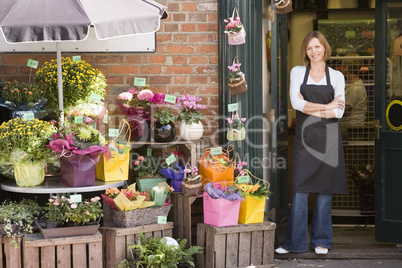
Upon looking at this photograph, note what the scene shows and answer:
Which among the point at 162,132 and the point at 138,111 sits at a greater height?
the point at 138,111

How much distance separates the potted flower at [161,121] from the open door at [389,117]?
1988mm

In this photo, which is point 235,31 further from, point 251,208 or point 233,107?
point 251,208

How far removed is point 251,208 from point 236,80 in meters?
1.09

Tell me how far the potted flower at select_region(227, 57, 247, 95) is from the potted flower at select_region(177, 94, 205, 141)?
31cm

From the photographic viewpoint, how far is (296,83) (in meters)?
5.54

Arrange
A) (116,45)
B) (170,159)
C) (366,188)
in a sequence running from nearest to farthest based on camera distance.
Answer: (170,159) → (116,45) → (366,188)

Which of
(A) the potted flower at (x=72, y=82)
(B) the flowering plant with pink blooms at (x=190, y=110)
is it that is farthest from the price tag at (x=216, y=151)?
(A) the potted flower at (x=72, y=82)

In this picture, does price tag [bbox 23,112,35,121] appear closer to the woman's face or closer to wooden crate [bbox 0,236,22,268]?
wooden crate [bbox 0,236,22,268]

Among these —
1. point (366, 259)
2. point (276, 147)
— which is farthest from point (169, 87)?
point (366, 259)

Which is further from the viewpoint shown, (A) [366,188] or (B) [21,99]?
(A) [366,188]

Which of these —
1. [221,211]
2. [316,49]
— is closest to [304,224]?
[221,211]

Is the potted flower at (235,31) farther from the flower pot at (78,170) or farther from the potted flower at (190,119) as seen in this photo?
the flower pot at (78,170)

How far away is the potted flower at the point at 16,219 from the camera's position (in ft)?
15.3

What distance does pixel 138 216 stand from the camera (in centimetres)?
495
